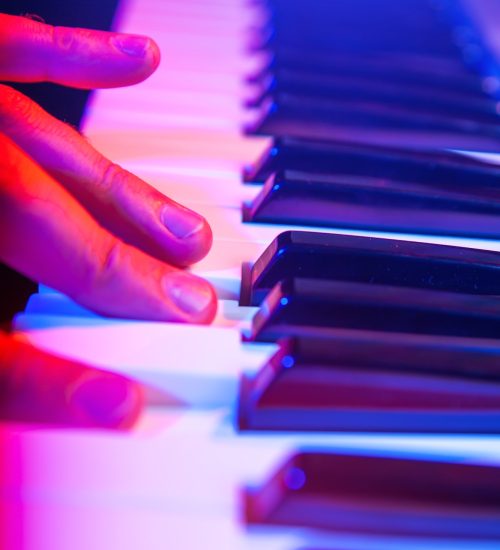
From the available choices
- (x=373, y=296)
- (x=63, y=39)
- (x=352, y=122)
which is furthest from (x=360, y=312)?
(x=63, y=39)

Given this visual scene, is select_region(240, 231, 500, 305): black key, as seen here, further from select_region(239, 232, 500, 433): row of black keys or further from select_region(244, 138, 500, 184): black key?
select_region(244, 138, 500, 184): black key

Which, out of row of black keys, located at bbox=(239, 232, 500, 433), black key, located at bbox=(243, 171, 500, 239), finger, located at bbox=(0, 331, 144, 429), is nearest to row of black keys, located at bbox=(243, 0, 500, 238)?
black key, located at bbox=(243, 171, 500, 239)

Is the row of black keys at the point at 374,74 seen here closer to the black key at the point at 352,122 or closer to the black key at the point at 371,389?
the black key at the point at 352,122

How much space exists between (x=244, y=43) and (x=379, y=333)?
86cm

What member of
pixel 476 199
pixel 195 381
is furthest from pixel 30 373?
pixel 476 199

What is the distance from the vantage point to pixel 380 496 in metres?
0.53

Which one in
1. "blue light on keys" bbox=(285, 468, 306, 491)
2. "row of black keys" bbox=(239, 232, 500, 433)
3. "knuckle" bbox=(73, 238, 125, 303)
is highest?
"row of black keys" bbox=(239, 232, 500, 433)

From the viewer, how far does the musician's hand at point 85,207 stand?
25.4 inches

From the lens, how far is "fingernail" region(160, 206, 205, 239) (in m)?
0.74

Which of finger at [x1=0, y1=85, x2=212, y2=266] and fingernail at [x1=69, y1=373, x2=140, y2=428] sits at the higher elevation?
finger at [x1=0, y1=85, x2=212, y2=266]

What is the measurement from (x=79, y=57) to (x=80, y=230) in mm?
402

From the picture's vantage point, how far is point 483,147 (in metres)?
1.07

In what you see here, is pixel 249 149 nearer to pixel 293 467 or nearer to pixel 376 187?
pixel 376 187

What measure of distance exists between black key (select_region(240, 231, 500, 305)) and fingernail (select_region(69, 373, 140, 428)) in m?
0.20
